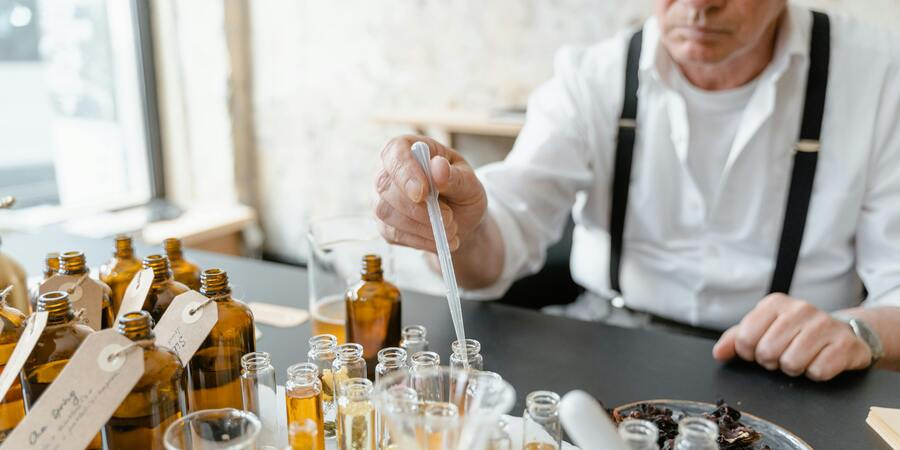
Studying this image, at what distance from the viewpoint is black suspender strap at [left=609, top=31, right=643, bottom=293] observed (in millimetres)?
1491

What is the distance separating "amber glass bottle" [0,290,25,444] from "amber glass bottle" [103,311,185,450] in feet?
0.37

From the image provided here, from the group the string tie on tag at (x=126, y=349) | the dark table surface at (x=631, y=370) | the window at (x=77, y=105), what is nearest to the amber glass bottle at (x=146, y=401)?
the string tie on tag at (x=126, y=349)

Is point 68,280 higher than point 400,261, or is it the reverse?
point 68,280

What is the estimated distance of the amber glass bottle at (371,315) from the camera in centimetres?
90

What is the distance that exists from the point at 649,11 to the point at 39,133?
2.35 m

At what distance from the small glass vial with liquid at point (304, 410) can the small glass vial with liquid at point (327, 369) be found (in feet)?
0.14

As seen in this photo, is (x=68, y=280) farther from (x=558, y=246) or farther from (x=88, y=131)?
(x=88, y=131)

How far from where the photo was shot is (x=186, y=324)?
25.8 inches

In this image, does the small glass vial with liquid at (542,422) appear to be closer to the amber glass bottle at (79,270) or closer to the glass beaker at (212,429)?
the glass beaker at (212,429)

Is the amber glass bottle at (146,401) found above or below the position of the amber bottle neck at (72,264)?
below

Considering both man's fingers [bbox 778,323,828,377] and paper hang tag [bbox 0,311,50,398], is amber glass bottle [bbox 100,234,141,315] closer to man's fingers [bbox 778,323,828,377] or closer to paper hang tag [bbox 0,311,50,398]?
paper hang tag [bbox 0,311,50,398]

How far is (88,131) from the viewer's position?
2.96 metres

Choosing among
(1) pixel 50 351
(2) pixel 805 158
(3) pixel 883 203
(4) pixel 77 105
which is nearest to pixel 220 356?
(1) pixel 50 351

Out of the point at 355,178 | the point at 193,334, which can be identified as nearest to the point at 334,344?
the point at 193,334
